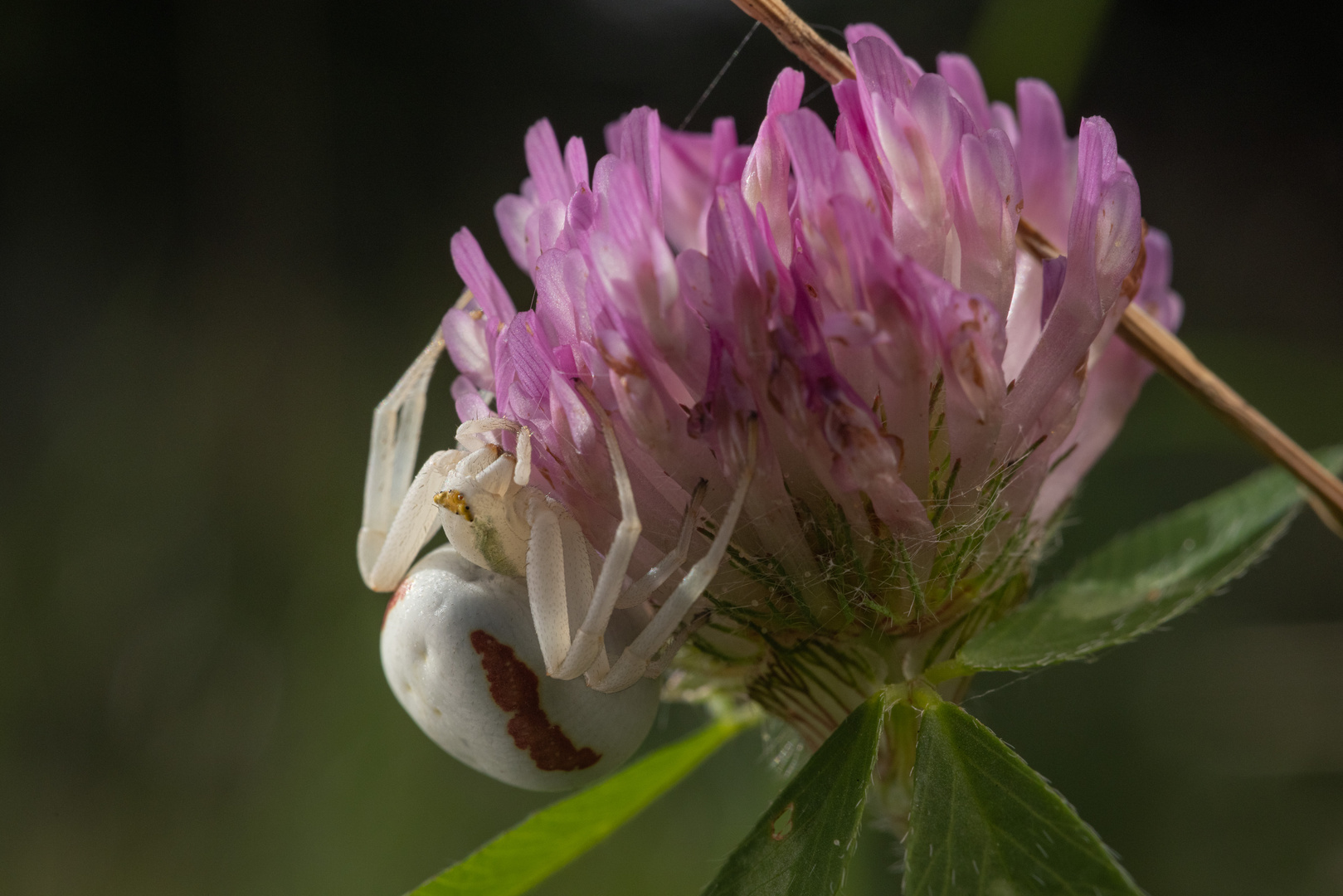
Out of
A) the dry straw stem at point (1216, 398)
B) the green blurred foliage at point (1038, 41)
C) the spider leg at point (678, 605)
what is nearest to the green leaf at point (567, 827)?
the spider leg at point (678, 605)

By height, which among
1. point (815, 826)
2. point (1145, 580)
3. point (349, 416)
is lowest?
point (1145, 580)

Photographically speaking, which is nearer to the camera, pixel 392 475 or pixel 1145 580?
pixel 392 475

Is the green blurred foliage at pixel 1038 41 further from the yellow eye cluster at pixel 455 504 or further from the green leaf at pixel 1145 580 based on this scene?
the yellow eye cluster at pixel 455 504

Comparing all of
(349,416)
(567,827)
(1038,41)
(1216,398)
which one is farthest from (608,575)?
(349,416)

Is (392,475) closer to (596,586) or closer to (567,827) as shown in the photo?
(596,586)

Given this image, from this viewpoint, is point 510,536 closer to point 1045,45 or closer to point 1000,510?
point 1000,510

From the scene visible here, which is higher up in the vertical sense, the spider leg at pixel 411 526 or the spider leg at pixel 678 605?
the spider leg at pixel 411 526

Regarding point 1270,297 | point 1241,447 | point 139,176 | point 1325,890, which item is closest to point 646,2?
point 139,176
